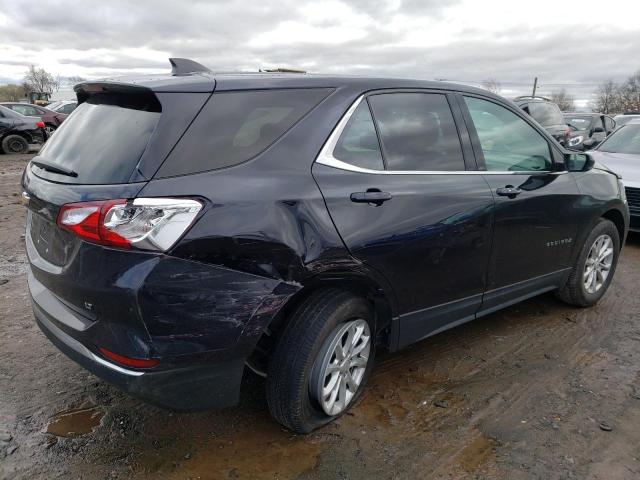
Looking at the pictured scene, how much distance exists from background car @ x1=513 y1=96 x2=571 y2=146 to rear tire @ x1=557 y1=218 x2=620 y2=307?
8.04m

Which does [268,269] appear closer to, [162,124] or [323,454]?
[162,124]

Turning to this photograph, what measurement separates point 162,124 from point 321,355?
130cm

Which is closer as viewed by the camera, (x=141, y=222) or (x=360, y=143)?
(x=141, y=222)

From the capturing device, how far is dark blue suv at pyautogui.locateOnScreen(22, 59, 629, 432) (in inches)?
83.8

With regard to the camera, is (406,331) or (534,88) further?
(534,88)

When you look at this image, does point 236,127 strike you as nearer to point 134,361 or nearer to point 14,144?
point 134,361

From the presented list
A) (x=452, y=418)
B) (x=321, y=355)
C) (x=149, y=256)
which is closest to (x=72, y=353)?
(x=149, y=256)

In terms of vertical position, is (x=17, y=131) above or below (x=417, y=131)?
A: below

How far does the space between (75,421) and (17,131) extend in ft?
51.0

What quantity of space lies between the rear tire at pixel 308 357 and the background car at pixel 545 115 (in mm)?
10669

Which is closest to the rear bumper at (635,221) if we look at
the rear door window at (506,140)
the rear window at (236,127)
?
the rear door window at (506,140)

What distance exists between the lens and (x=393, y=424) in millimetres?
2854

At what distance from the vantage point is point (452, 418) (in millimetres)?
2900

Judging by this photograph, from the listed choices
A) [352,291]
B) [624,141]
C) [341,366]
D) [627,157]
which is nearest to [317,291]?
[352,291]
